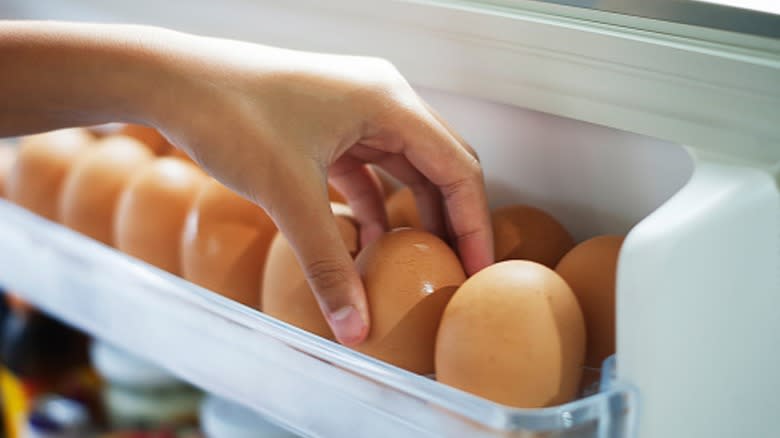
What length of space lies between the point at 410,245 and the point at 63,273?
0.41m

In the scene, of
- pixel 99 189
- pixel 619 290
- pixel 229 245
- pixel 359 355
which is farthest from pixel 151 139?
pixel 619 290

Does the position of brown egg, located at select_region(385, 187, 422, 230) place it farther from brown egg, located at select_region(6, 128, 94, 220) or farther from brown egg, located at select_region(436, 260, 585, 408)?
brown egg, located at select_region(6, 128, 94, 220)

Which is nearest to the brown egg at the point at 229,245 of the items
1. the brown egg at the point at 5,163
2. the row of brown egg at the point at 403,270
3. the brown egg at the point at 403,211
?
the row of brown egg at the point at 403,270

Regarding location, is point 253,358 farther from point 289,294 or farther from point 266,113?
point 266,113

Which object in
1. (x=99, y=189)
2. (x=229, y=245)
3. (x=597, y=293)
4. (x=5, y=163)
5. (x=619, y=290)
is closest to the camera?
(x=619, y=290)

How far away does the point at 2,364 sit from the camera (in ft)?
4.45

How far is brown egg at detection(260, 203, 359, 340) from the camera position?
2.16ft

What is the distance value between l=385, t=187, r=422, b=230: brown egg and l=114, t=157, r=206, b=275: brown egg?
0.66 ft

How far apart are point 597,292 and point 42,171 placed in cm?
65

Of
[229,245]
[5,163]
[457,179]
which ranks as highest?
[457,179]

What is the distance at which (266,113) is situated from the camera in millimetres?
623

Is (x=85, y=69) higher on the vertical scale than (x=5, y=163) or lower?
higher

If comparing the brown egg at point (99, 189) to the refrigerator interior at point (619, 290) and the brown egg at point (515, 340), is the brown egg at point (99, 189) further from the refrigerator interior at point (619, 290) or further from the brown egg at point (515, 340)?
the brown egg at point (515, 340)

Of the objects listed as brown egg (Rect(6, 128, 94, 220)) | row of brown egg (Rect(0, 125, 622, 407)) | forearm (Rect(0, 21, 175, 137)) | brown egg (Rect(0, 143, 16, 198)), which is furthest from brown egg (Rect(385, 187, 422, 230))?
brown egg (Rect(0, 143, 16, 198))
